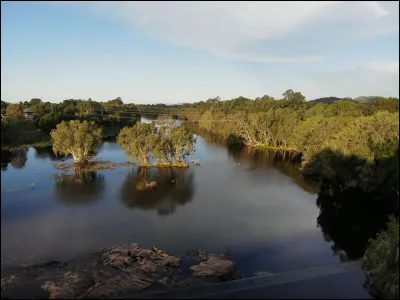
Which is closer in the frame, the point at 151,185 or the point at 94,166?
the point at 151,185

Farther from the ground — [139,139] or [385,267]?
[139,139]

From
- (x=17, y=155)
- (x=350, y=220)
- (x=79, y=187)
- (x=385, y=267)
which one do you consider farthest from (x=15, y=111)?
(x=350, y=220)

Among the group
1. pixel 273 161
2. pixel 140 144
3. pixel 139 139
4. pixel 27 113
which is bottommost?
pixel 273 161

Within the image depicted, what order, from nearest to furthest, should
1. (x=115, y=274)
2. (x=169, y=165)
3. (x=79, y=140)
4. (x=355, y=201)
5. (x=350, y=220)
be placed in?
(x=115, y=274), (x=350, y=220), (x=355, y=201), (x=79, y=140), (x=169, y=165)

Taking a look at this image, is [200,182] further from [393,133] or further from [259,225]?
[393,133]

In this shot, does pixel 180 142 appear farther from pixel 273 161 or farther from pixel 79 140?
pixel 273 161

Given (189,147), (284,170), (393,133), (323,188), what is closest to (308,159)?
(284,170)

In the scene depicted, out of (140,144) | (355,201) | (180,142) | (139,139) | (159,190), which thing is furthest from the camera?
(180,142)

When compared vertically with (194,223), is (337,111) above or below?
above
